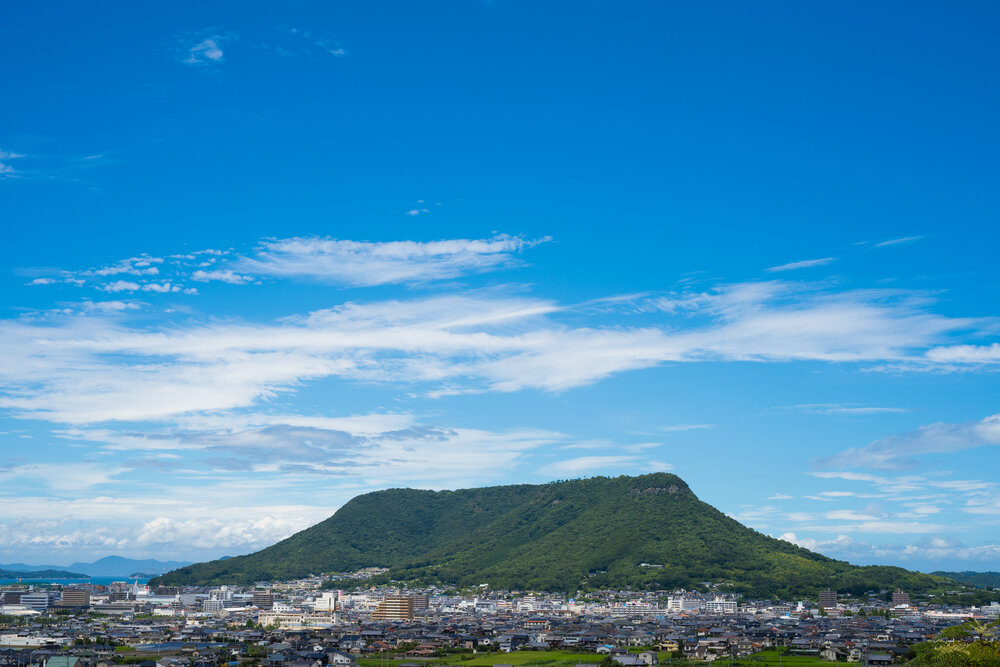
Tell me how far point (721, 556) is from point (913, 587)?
20.9m

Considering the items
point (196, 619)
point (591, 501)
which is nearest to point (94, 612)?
point (196, 619)

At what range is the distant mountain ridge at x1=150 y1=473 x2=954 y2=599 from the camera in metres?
100

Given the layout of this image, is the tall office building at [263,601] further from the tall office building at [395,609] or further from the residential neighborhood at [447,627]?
the tall office building at [395,609]

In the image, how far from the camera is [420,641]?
54938 millimetres

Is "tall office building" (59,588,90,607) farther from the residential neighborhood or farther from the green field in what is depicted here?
the green field

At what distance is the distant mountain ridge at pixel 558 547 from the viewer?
10025cm

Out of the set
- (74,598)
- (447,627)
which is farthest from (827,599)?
(74,598)

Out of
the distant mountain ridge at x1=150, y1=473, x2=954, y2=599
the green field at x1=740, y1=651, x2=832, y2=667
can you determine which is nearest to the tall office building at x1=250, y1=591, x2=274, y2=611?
the distant mountain ridge at x1=150, y1=473, x2=954, y2=599

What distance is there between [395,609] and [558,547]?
45.5m

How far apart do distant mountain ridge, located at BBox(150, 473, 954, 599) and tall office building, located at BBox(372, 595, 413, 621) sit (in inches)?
1031

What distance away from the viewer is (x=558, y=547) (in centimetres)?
12169

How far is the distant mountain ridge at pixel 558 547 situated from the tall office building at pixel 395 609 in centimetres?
2619

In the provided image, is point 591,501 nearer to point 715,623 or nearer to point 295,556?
point 295,556

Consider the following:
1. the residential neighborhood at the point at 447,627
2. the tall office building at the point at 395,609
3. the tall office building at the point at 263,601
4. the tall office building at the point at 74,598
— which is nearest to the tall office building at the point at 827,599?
the residential neighborhood at the point at 447,627
